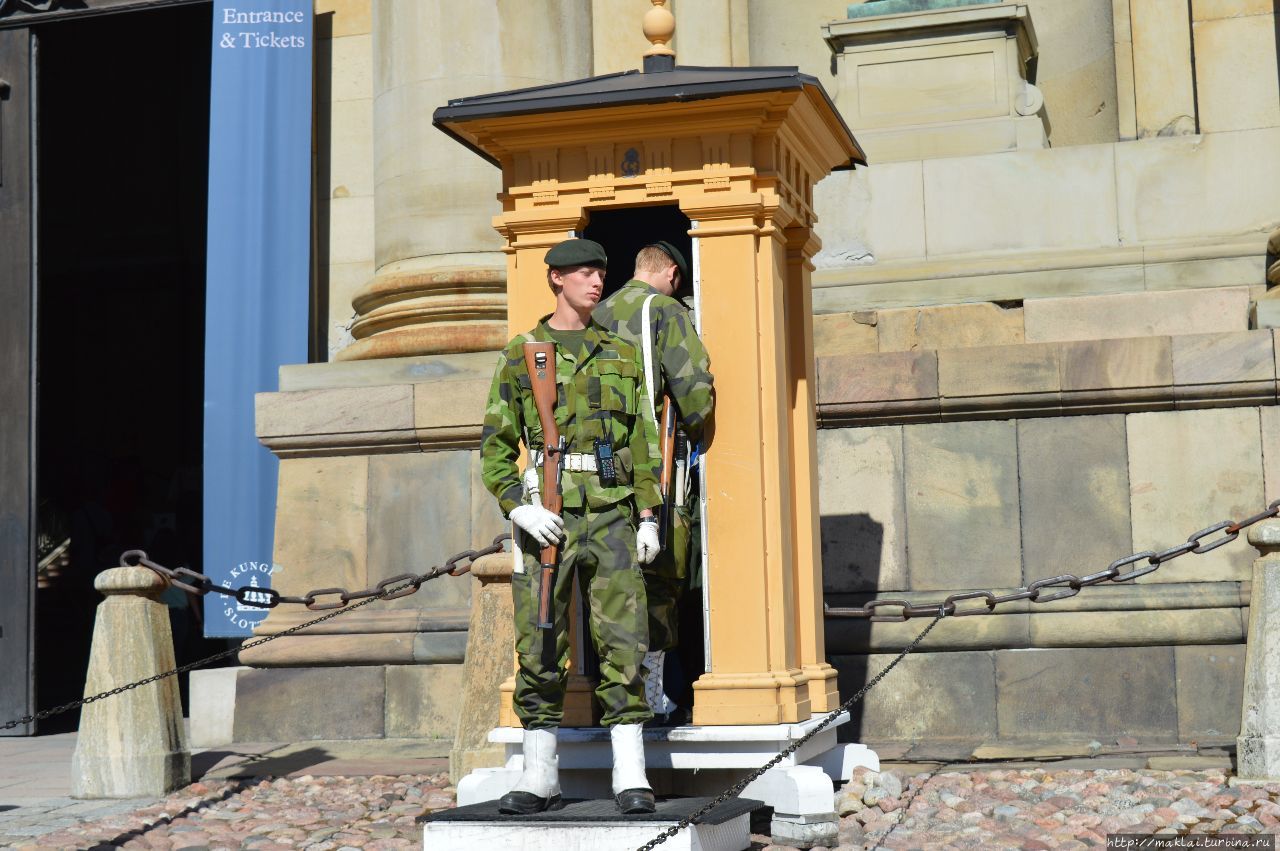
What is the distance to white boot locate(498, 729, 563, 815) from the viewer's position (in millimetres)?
5914

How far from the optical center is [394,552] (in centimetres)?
1001

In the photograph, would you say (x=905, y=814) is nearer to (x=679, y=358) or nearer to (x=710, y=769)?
(x=710, y=769)

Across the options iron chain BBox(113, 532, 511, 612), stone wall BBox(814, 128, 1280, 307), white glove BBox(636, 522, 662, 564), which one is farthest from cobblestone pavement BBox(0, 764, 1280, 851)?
stone wall BBox(814, 128, 1280, 307)

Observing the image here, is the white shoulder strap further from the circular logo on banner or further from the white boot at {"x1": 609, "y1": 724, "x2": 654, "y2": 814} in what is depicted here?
the circular logo on banner

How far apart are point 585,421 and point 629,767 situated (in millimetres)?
1183

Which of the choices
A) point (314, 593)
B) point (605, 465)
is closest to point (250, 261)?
point (314, 593)

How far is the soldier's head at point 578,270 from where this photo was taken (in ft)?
20.1

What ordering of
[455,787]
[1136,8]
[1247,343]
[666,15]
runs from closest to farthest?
[666,15] → [455,787] → [1247,343] → [1136,8]

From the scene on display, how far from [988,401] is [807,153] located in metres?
2.17

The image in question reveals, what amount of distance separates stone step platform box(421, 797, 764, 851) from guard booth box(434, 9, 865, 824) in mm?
648

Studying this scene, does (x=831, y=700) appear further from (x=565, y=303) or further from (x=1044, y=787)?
(x=565, y=303)

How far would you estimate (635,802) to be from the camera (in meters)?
5.79


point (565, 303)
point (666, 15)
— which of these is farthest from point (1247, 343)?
point (565, 303)

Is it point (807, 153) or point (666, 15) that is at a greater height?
point (666, 15)
